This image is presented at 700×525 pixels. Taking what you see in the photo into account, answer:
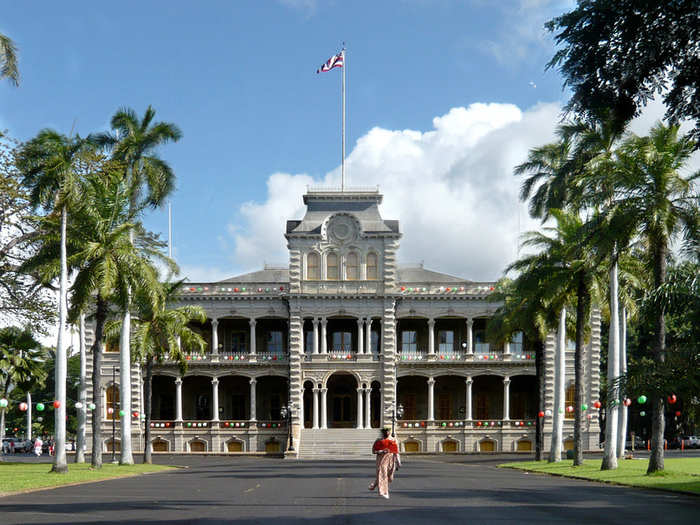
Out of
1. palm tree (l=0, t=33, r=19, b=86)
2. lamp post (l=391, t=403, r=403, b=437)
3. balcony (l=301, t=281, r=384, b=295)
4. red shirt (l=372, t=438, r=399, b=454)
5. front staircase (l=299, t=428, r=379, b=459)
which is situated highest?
palm tree (l=0, t=33, r=19, b=86)

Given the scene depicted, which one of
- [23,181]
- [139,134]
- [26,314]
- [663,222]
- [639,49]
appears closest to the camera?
[639,49]

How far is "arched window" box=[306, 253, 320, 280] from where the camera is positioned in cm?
6794

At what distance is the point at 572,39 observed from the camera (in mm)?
17109

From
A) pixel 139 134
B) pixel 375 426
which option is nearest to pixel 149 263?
pixel 139 134

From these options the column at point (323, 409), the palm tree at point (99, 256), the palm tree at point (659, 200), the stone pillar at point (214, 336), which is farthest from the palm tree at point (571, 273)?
the stone pillar at point (214, 336)

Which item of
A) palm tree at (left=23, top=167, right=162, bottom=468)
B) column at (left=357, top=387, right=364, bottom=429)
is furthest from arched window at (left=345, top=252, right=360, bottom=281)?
palm tree at (left=23, top=167, right=162, bottom=468)

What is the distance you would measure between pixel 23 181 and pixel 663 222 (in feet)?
78.3

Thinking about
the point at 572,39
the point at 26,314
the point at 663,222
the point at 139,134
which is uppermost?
the point at 139,134

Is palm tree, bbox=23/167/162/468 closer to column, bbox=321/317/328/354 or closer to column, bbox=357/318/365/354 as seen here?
column, bbox=321/317/328/354

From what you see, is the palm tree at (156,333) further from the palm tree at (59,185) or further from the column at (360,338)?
the column at (360,338)

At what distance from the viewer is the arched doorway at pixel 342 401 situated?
70.8m

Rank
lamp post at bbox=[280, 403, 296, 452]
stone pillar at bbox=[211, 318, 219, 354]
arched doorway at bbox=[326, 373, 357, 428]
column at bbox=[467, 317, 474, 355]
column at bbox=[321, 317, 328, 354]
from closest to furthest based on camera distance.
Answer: lamp post at bbox=[280, 403, 296, 452] → column at bbox=[321, 317, 328, 354] → stone pillar at bbox=[211, 318, 219, 354] → column at bbox=[467, 317, 474, 355] → arched doorway at bbox=[326, 373, 357, 428]

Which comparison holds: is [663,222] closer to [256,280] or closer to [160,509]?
[160,509]

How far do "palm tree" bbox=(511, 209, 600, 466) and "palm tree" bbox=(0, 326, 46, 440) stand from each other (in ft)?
81.7
